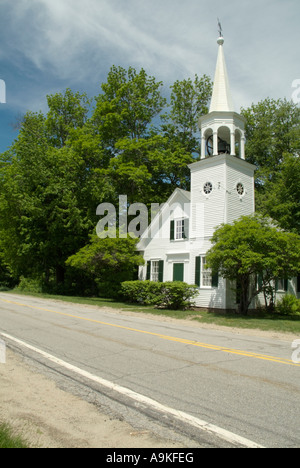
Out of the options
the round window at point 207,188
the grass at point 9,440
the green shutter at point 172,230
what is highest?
the round window at point 207,188

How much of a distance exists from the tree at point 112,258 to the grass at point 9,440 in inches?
744

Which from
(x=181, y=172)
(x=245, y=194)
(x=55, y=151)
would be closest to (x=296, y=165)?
(x=245, y=194)

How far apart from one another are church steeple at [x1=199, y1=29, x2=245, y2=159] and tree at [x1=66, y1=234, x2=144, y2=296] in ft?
26.0

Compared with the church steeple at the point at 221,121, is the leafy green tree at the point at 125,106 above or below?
above

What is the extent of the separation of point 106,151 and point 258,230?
23.8 meters

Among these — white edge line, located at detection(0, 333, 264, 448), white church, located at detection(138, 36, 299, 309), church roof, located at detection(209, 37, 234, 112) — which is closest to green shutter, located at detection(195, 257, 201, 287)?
white church, located at detection(138, 36, 299, 309)

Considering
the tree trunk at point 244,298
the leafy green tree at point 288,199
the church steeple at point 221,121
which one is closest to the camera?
the tree trunk at point 244,298

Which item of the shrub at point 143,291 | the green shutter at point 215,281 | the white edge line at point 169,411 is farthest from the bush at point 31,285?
the white edge line at point 169,411

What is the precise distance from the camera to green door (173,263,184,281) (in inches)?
866

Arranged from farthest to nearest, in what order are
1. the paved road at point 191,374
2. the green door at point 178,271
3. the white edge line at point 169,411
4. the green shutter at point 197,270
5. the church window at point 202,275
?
the green door at point 178,271 < the green shutter at point 197,270 < the church window at point 202,275 < the paved road at point 191,374 < the white edge line at point 169,411

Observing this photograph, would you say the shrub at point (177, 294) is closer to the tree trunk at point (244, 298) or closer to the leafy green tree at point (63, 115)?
the tree trunk at point (244, 298)

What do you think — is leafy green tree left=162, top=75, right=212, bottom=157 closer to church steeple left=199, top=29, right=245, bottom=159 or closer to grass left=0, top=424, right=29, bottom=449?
church steeple left=199, top=29, right=245, bottom=159

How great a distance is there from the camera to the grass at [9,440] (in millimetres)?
3383

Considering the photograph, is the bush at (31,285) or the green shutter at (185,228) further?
the bush at (31,285)
